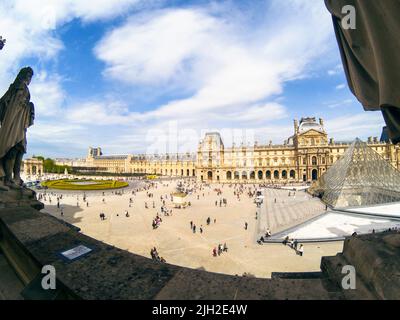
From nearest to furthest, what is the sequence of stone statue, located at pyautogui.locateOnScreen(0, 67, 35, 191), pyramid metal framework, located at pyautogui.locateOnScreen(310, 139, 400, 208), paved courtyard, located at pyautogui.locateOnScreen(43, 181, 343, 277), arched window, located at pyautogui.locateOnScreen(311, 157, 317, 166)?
1. stone statue, located at pyautogui.locateOnScreen(0, 67, 35, 191)
2. paved courtyard, located at pyautogui.locateOnScreen(43, 181, 343, 277)
3. pyramid metal framework, located at pyautogui.locateOnScreen(310, 139, 400, 208)
4. arched window, located at pyautogui.locateOnScreen(311, 157, 317, 166)

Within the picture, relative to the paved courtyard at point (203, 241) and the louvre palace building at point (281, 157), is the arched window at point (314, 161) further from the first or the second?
A: the paved courtyard at point (203, 241)

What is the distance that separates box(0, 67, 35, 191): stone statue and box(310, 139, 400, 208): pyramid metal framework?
27.9 meters

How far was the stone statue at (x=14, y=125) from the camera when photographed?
545cm

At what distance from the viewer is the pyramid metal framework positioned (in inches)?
1074

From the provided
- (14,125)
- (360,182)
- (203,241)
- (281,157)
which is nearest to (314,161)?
(281,157)

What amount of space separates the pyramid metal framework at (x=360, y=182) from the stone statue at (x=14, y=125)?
2787 cm

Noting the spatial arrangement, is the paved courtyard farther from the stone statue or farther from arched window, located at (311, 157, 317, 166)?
arched window, located at (311, 157, 317, 166)

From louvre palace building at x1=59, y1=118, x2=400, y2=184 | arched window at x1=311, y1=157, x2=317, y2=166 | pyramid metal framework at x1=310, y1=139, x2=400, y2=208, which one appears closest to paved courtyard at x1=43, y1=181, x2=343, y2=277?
pyramid metal framework at x1=310, y1=139, x2=400, y2=208

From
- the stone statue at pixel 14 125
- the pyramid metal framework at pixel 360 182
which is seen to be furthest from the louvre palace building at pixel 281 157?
the stone statue at pixel 14 125

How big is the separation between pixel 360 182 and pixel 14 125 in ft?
118

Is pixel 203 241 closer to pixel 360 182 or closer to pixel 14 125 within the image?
pixel 14 125

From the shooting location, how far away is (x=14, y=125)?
216 inches
